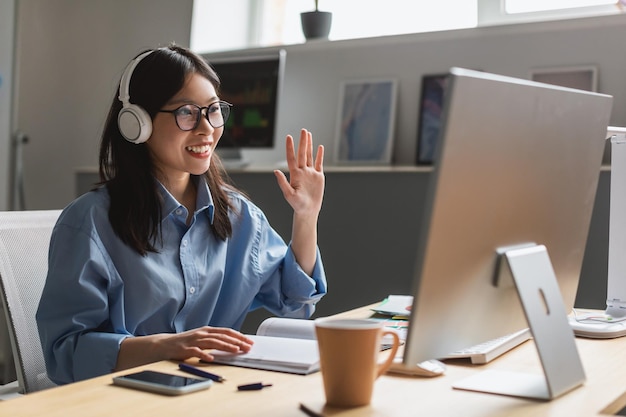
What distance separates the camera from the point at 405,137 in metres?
2.99

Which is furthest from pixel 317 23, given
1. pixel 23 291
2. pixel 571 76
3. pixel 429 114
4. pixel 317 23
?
pixel 23 291

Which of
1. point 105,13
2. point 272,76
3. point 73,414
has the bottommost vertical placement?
point 73,414

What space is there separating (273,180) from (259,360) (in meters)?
1.78

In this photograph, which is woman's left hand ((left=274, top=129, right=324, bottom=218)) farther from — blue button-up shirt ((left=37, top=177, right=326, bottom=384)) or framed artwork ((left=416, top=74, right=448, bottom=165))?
framed artwork ((left=416, top=74, right=448, bottom=165))

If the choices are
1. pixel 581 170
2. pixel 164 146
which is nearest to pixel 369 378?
pixel 581 170

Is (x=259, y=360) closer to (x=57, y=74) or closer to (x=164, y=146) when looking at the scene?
(x=164, y=146)

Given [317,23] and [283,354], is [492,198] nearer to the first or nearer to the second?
[283,354]

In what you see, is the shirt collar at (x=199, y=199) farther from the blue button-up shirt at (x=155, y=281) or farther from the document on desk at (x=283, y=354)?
the document on desk at (x=283, y=354)

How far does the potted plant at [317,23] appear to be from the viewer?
10.5ft

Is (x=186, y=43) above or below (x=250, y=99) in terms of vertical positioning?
above

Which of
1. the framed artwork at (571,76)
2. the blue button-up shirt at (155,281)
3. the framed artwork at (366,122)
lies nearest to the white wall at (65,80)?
the framed artwork at (366,122)

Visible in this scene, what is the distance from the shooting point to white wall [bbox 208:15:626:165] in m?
2.60

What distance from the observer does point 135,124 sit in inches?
62.1

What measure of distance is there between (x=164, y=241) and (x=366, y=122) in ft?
5.29
